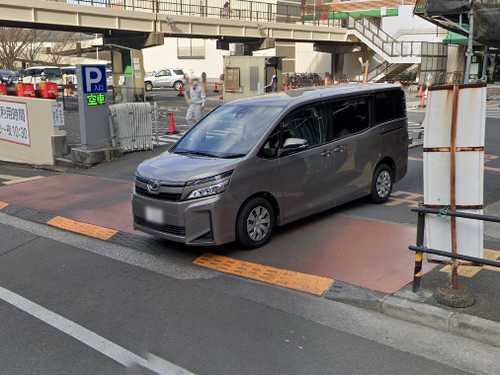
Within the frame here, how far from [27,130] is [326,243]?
9.73 meters

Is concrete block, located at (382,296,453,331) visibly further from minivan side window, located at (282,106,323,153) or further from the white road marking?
minivan side window, located at (282,106,323,153)

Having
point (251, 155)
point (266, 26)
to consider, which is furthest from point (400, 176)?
point (266, 26)

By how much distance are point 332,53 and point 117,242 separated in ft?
142

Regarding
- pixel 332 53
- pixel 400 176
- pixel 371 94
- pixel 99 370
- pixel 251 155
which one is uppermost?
pixel 332 53

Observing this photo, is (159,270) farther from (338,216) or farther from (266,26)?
(266,26)

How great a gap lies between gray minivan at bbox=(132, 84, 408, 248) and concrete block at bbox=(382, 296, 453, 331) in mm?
2124

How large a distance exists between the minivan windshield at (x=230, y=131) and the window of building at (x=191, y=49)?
52.1 metres

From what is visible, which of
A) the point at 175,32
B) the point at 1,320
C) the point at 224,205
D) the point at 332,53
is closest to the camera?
the point at 1,320

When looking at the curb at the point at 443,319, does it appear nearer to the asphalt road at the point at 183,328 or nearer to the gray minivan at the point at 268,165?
the asphalt road at the point at 183,328

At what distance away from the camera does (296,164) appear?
22.8 feet

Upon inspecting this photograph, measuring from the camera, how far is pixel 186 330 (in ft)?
15.3

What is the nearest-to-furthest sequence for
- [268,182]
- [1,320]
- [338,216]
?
1. [1,320]
2. [268,182]
3. [338,216]

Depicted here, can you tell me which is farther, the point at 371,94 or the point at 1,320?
the point at 371,94

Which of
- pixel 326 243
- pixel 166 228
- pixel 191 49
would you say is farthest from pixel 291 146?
pixel 191 49
